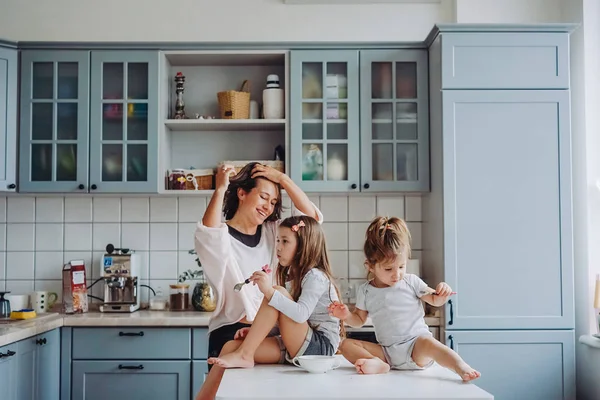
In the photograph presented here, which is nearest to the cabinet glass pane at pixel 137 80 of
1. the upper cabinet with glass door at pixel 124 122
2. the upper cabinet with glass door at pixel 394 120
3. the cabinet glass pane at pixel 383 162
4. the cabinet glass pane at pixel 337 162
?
the upper cabinet with glass door at pixel 124 122

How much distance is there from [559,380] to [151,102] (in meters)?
2.57

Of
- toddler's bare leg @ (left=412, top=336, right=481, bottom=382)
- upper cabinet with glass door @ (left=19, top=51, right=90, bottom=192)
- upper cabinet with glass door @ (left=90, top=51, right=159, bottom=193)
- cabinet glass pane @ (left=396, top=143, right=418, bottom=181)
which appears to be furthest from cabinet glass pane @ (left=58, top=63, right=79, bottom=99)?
toddler's bare leg @ (left=412, top=336, right=481, bottom=382)

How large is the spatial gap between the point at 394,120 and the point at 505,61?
0.65 metres

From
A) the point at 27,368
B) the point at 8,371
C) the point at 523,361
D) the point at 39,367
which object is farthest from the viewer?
the point at 523,361

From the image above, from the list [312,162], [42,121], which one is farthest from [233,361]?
[42,121]

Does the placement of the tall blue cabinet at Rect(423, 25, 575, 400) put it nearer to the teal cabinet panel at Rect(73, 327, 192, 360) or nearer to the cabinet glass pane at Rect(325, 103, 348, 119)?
the cabinet glass pane at Rect(325, 103, 348, 119)

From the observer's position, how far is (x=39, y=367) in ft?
11.5

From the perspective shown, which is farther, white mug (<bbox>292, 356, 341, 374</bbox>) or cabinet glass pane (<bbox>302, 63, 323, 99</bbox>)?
cabinet glass pane (<bbox>302, 63, 323, 99</bbox>)

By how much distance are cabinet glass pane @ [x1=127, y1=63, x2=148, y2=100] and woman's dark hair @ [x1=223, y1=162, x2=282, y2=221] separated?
1.48 m

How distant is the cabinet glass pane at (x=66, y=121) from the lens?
13.0 ft

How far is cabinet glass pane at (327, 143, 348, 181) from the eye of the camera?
3.95m

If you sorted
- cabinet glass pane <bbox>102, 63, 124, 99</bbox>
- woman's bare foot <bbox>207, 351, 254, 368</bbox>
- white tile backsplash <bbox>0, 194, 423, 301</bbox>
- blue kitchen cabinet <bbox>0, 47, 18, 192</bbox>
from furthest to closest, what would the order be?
1. white tile backsplash <bbox>0, 194, 423, 301</bbox>
2. cabinet glass pane <bbox>102, 63, 124, 99</bbox>
3. blue kitchen cabinet <bbox>0, 47, 18, 192</bbox>
4. woman's bare foot <bbox>207, 351, 254, 368</bbox>

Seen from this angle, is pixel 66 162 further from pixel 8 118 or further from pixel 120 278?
pixel 120 278

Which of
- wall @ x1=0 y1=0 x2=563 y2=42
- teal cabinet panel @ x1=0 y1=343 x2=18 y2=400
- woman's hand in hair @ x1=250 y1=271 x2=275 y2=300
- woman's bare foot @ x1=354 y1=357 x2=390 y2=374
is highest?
wall @ x1=0 y1=0 x2=563 y2=42
